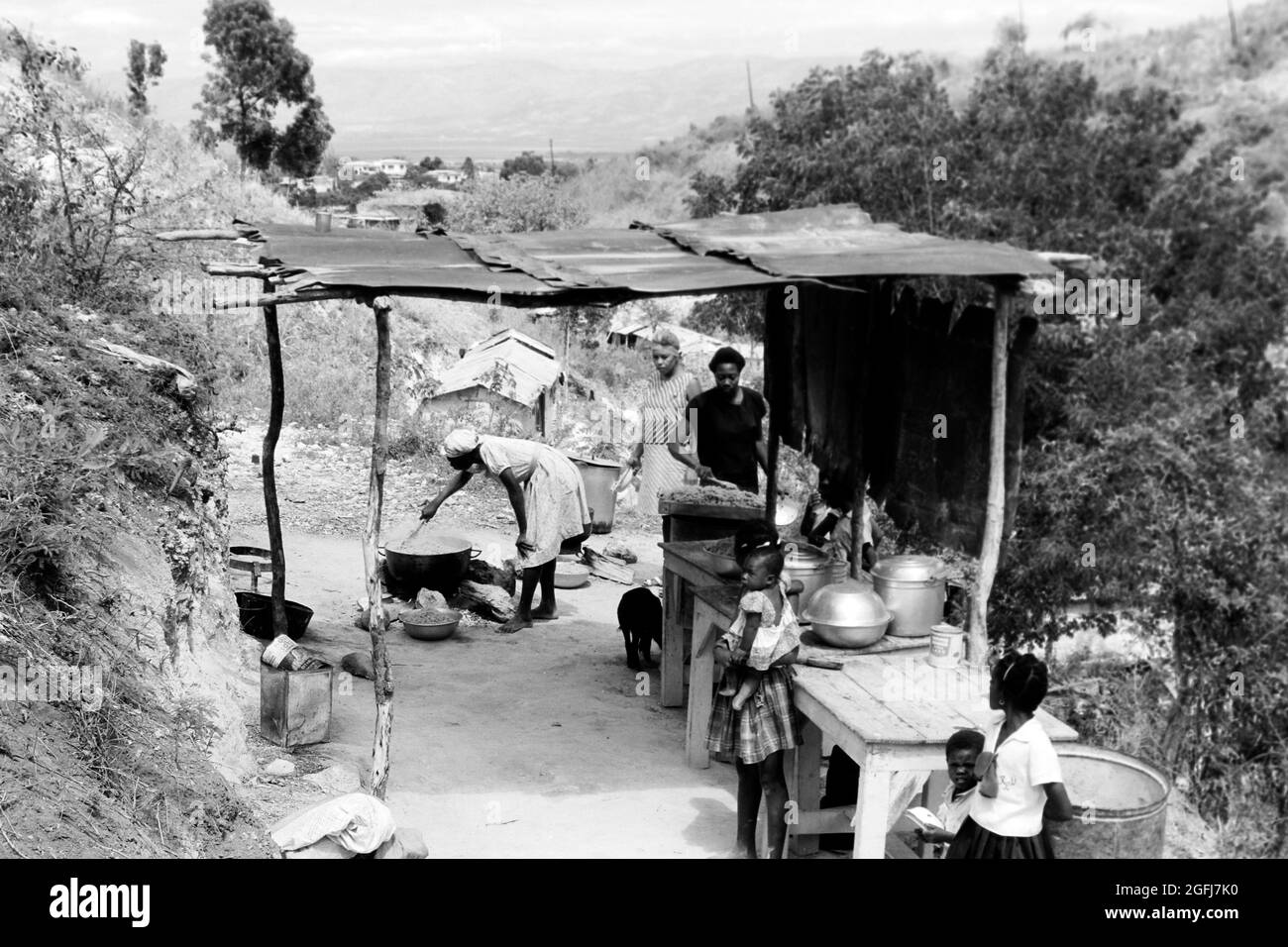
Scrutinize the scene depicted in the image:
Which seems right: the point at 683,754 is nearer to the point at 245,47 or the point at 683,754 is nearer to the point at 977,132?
the point at 977,132

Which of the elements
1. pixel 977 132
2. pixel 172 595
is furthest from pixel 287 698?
pixel 977 132

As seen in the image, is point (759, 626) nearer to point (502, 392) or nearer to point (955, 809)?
point (955, 809)

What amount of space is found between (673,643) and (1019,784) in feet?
11.5

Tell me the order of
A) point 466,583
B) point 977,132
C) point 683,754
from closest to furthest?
point 683,754 < point 466,583 < point 977,132

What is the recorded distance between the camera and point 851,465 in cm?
700

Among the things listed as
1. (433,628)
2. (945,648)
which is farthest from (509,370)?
(945,648)

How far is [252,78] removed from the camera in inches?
1224

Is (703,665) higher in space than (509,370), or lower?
lower

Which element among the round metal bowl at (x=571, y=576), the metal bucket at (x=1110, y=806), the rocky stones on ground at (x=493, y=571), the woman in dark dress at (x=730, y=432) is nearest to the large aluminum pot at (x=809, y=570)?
the metal bucket at (x=1110, y=806)

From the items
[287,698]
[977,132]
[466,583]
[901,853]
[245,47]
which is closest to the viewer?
[901,853]

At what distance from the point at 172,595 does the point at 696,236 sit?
123 inches

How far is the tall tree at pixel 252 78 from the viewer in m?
30.6

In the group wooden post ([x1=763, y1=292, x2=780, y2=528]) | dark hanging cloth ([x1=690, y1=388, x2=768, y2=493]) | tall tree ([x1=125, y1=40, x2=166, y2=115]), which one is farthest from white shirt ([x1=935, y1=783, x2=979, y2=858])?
tall tree ([x1=125, y1=40, x2=166, y2=115])

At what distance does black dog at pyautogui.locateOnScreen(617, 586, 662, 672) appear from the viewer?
312 inches
